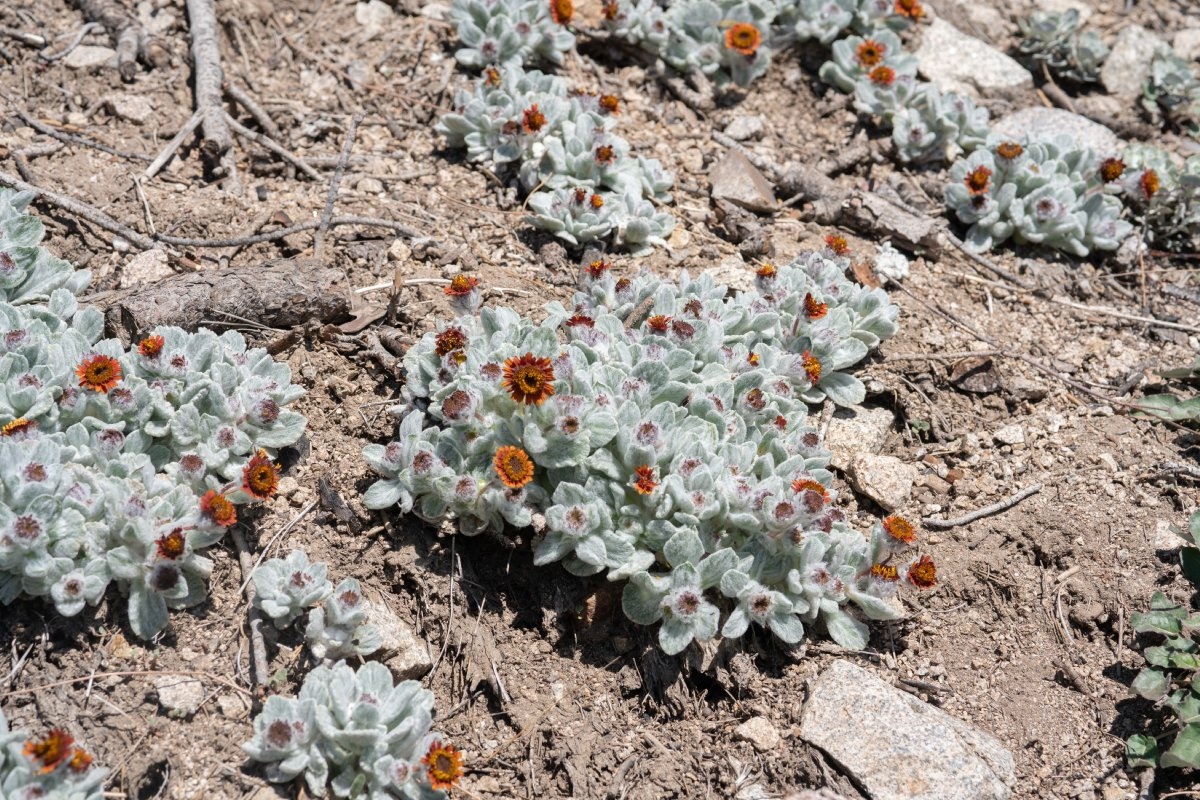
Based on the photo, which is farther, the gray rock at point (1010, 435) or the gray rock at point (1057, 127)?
the gray rock at point (1057, 127)

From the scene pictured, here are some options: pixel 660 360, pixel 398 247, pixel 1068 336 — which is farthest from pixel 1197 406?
pixel 398 247

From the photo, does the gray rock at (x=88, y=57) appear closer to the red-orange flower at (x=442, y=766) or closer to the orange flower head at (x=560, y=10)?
the orange flower head at (x=560, y=10)

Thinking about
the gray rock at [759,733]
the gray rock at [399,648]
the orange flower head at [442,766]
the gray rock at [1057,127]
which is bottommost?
the gray rock at [399,648]

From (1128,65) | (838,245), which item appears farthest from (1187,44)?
(838,245)

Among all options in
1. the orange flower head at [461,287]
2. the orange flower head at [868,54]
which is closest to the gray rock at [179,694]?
the orange flower head at [461,287]

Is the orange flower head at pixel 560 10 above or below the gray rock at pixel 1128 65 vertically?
below

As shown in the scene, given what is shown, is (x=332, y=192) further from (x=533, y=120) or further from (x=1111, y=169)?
(x=1111, y=169)

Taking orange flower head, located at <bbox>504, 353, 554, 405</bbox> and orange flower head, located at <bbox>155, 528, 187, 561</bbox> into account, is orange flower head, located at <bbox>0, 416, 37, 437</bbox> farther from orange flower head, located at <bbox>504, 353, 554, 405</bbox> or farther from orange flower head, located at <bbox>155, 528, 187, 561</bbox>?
orange flower head, located at <bbox>504, 353, 554, 405</bbox>
